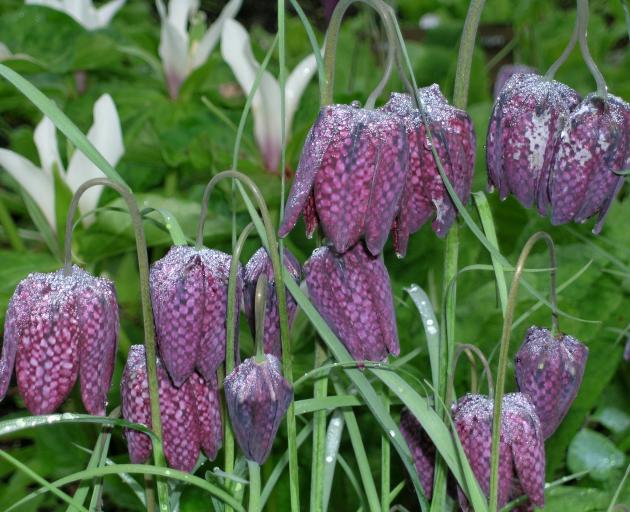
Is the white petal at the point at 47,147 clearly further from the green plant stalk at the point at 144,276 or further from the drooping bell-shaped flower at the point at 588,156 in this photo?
the drooping bell-shaped flower at the point at 588,156

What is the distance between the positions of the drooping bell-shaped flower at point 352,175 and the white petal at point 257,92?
0.87m

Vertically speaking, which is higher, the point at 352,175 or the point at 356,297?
the point at 352,175

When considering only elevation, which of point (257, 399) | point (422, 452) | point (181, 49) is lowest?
point (422, 452)

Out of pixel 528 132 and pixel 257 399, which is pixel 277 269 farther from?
pixel 528 132

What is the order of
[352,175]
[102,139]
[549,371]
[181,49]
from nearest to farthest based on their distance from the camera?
[352,175]
[549,371]
[102,139]
[181,49]

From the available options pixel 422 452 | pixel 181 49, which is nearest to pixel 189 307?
pixel 422 452

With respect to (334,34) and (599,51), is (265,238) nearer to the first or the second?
(334,34)

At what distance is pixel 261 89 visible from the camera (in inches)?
67.1

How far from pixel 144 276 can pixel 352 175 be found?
0.18 meters

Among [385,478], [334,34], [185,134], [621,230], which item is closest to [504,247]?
[621,230]

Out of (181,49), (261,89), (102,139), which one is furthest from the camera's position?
(181,49)

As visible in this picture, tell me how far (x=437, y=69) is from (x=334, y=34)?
167 centimetres

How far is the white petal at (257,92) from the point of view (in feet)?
5.65

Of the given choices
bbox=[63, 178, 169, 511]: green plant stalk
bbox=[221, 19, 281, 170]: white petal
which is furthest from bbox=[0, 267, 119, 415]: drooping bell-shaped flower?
bbox=[221, 19, 281, 170]: white petal
